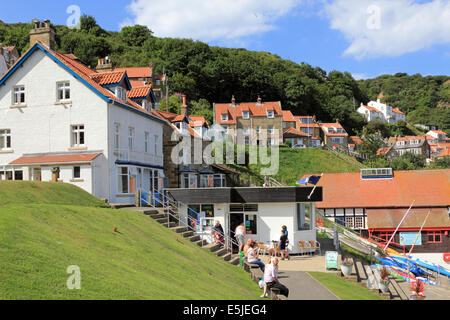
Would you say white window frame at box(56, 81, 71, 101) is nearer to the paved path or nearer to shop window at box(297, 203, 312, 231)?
shop window at box(297, 203, 312, 231)

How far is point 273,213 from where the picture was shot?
89.4 ft

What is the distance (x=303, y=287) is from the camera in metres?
17.0

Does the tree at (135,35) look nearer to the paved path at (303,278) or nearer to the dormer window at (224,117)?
the dormer window at (224,117)

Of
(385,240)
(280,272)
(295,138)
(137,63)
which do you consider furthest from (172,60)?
(280,272)

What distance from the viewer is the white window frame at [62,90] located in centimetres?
2830

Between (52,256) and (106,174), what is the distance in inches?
646

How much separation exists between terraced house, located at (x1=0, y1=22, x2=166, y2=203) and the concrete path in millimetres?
12830

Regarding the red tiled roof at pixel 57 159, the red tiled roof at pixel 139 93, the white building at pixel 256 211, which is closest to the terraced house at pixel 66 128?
the red tiled roof at pixel 57 159

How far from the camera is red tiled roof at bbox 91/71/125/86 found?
97.7ft

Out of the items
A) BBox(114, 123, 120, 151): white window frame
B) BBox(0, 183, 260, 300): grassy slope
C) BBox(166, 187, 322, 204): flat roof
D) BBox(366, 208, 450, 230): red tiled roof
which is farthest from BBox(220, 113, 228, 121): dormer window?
BBox(0, 183, 260, 300): grassy slope

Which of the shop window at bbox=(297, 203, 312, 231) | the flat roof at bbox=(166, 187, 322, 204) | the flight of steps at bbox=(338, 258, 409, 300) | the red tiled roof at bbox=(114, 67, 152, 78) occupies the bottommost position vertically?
the flight of steps at bbox=(338, 258, 409, 300)

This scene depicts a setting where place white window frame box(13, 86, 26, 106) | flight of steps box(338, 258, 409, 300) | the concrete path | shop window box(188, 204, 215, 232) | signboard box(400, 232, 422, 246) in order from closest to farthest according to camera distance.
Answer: the concrete path
flight of steps box(338, 258, 409, 300)
shop window box(188, 204, 215, 232)
white window frame box(13, 86, 26, 106)
signboard box(400, 232, 422, 246)

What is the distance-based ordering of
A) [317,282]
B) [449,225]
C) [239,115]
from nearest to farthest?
[317,282], [449,225], [239,115]
